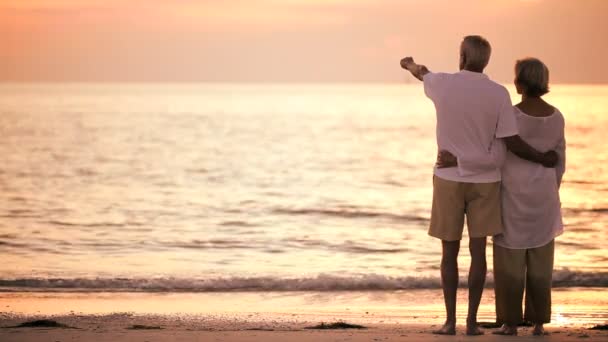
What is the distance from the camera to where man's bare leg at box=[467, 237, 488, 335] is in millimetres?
5906

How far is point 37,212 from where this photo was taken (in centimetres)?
1955

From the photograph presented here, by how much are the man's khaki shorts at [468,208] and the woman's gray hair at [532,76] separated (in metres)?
0.64

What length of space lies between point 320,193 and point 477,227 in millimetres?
20016

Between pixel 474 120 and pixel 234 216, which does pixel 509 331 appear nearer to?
pixel 474 120

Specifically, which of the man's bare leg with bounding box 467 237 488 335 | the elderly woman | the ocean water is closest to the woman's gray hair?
the elderly woman

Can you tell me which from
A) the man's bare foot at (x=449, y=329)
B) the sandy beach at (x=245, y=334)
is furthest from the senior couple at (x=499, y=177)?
the sandy beach at (x=245, y=334)

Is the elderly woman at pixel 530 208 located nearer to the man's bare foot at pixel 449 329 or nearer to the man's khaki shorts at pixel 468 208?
the man's khaki shorts at pixel 468 208

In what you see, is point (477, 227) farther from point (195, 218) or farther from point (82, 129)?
point (82, 129)

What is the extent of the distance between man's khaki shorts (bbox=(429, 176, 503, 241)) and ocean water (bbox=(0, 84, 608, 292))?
513cm

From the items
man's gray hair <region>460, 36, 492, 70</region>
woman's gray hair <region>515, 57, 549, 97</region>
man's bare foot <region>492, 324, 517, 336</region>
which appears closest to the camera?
man's gray hair <region>460, 36, 492, 70</region>

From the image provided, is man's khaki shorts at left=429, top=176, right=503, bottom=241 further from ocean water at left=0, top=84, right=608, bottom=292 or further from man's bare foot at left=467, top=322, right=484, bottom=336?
ocean water at left=0, top=84, right=608, bottom=292

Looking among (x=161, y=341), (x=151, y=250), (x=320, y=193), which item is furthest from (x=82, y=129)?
(x=161, y=341)

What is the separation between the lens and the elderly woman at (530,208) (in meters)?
5.87

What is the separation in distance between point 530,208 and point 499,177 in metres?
0.29
